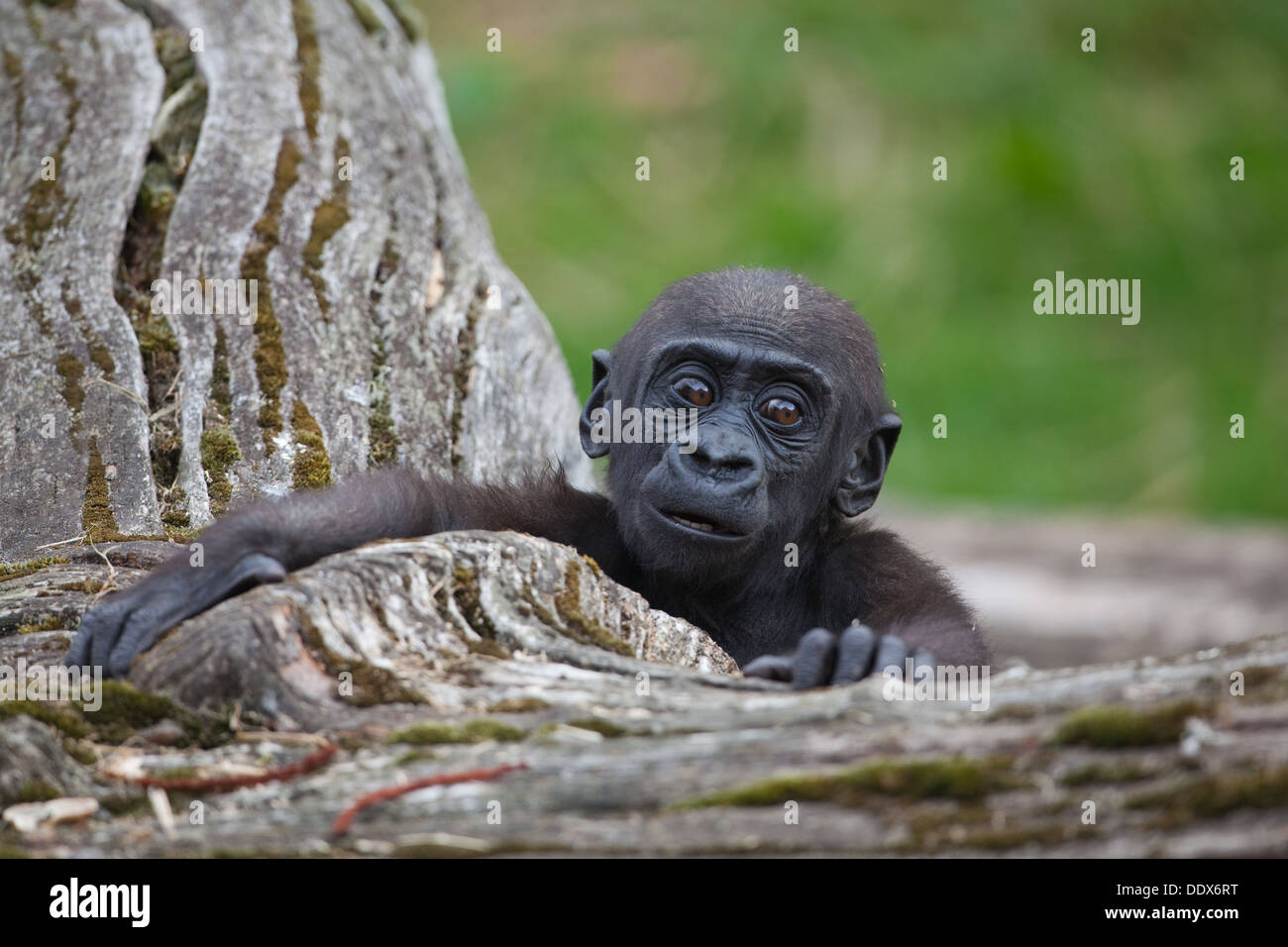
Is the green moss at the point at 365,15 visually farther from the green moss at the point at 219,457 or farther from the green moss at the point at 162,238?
the green moss at the point at 219,457

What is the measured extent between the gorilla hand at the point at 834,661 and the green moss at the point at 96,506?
2.51 meters

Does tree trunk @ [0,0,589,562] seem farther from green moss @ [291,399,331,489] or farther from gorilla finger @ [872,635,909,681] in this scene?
gorilla finger @ [872,635,909,681]

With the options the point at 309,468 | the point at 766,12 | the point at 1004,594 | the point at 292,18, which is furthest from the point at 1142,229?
the point at 309,468

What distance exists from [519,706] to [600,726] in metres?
0.30

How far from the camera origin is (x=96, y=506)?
5.94 m

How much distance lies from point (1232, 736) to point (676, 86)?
18.1 meters

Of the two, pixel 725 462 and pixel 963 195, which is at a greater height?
pixel 963 195

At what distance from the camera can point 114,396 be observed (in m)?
6.35

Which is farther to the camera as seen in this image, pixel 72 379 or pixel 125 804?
pixel 72 379

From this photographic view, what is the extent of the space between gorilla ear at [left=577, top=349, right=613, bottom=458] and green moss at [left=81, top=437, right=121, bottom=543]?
6.94 ft

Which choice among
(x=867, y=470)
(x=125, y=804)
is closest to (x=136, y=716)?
(x=125, y=804)

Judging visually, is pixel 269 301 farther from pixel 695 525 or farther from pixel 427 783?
pixel 427 783

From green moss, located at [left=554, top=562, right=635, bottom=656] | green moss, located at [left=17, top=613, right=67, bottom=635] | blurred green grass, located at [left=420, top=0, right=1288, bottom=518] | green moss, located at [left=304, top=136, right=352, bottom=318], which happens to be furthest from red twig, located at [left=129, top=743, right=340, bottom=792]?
blurred green grass, located at [left=420, top=0, right=1288, bottom=518]

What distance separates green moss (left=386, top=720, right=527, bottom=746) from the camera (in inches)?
155
